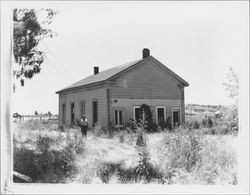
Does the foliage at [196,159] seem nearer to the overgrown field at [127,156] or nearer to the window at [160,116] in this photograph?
the overgrown field at [127,156]

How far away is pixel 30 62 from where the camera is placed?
632 centimetres

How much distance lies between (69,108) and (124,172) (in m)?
1.81

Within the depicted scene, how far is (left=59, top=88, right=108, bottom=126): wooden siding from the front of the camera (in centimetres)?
679

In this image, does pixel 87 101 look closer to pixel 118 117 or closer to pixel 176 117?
pixel 118 117

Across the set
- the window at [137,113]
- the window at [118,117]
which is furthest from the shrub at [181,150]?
the window at [118,117]

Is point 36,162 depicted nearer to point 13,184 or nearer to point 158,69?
point 13,184

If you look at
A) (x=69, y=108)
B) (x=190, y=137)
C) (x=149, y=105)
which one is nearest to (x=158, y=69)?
(x=149, y=105)

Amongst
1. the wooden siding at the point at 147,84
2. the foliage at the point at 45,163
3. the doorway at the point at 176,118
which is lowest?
the foliage at the point at 45,163

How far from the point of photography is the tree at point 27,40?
19.4 ft

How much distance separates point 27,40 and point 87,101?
6.37ft

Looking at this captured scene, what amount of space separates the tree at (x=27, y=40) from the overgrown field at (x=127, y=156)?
107cm

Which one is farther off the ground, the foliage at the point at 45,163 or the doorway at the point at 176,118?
the doorway at the point at 176,118

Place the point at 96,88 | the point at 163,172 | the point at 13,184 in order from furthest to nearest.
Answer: the point at 96,88
the point at 163,172
the point at 13,184

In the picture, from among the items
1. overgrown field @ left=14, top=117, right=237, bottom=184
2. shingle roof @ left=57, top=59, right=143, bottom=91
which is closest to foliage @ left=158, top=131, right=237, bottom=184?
overgrown field @ left=14, top=117, right=237, bottom=184
